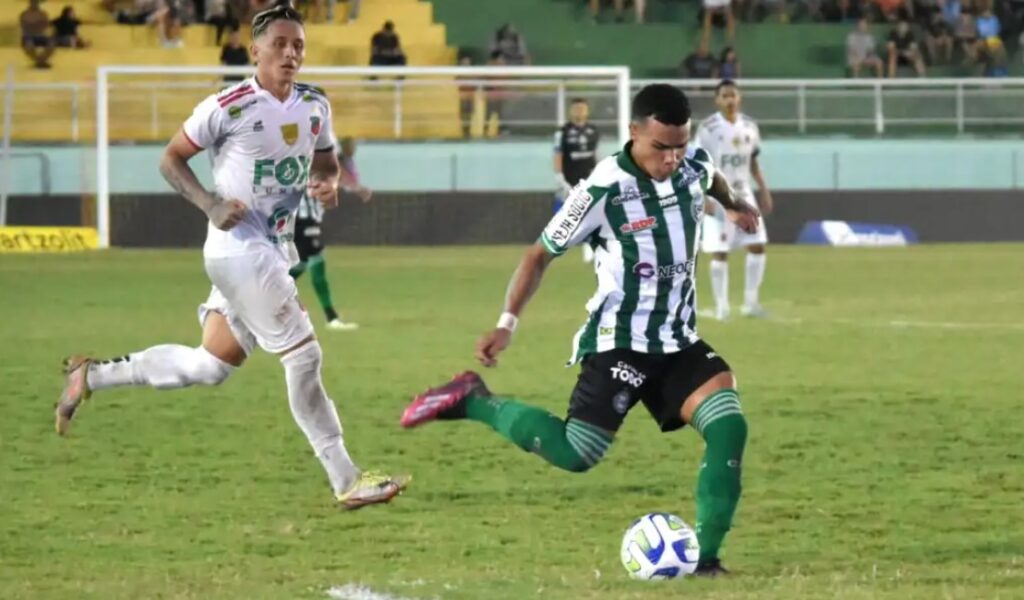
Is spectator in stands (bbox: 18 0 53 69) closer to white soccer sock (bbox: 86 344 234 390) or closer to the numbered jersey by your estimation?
the numbered jersey

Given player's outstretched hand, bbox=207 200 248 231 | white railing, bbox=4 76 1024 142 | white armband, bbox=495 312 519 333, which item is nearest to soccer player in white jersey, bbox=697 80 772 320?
white railing, bbox=4 76 1024 142

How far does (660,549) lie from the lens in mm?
6938

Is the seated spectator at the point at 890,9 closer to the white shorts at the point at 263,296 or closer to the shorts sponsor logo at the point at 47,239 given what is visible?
the shorts sponsor logo at the point at 47,239

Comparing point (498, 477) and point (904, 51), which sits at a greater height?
point (904, 51)

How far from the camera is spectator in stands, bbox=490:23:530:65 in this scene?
3256 cm

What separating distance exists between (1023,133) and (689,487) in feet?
79.1

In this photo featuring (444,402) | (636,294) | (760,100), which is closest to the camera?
(636,294)

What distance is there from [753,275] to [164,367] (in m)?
10.8

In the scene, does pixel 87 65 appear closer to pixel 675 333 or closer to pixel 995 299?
pixel 995 299

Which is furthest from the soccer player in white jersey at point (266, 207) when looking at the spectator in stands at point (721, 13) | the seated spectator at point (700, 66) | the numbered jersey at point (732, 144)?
the spectator in stands at point (721, 13)

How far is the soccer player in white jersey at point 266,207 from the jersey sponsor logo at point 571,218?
1.52 meters

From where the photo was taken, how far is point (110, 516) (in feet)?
28.3

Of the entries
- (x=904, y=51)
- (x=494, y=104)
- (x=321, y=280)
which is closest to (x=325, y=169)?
(x=321, y=280)

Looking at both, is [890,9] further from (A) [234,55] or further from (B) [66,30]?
(B) [66,30]
